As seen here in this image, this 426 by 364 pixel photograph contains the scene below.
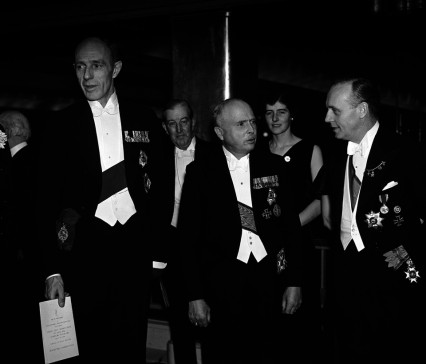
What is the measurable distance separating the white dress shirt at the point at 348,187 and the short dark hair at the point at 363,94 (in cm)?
8

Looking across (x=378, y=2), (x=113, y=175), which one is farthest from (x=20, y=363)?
(x=378, y=2)

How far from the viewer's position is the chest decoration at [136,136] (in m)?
3.00

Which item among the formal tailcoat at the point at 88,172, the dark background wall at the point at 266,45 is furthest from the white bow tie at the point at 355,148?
the dark background wall at the point at 266,45

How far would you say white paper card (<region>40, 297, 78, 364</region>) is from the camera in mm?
2658

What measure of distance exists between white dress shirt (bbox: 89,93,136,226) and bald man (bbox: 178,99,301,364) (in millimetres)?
440

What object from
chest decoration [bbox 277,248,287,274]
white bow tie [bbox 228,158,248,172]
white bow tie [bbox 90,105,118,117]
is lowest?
chest decoration [bbox 277,248,287,274]

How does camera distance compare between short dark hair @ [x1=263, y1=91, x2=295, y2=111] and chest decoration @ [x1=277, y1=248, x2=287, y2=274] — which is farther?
short dark hair @ [x1=263, y1=91, x2=295, y2=111]

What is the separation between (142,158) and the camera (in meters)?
3.04

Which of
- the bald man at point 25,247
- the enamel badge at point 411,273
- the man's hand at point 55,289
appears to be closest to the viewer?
the man's hand at point 55,289

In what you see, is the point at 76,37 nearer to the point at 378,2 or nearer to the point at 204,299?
the point at 378,2

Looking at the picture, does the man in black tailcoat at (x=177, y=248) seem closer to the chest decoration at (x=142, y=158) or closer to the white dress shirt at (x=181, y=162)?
the white dress shirt at (x=181, y=162)

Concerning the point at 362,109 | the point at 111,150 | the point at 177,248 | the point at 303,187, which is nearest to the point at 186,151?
the point at 177,248

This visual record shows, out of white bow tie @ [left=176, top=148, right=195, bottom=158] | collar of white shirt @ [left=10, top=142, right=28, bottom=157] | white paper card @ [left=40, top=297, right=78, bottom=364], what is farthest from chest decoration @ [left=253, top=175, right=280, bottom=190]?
collar of white shirt @ [left=10, top=142, right=28, bottom=157]

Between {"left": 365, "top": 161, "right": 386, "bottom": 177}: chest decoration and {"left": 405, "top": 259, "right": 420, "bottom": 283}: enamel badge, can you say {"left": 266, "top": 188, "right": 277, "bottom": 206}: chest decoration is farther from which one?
{"left": 405, "top": 259, "right": 420, "bottom": 283}: enamel badge
